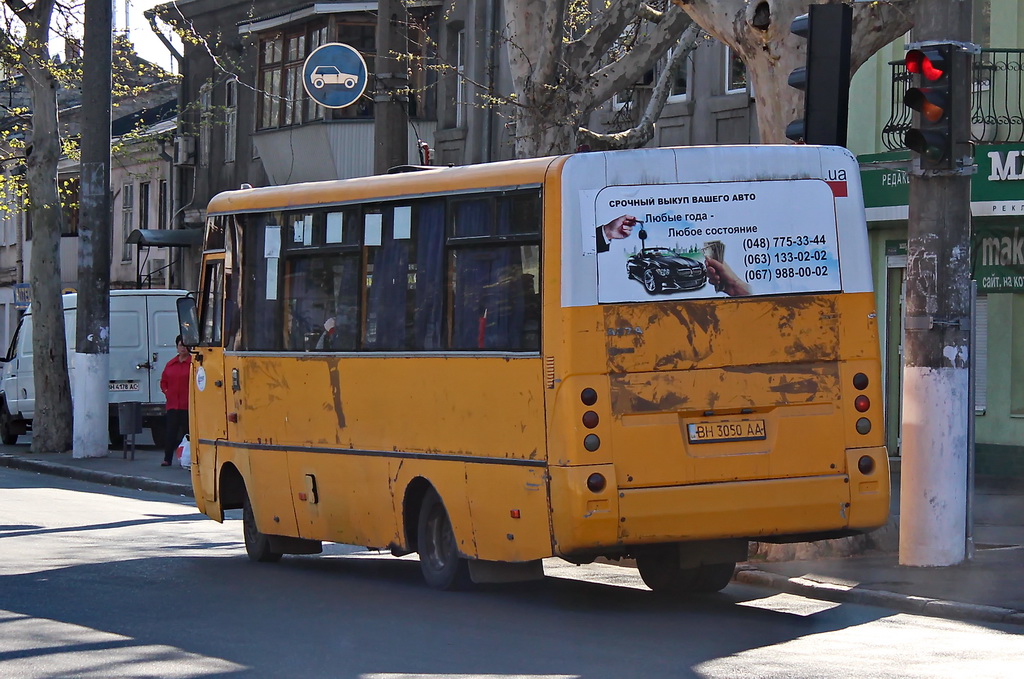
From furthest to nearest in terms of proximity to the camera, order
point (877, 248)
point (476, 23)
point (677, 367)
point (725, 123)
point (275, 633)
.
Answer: point (476, 23), point (725, 123), point (877, 248), point (677, 367), point (275, 633)

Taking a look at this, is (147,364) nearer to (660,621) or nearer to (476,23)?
(476,23)

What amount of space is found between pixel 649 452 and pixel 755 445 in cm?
66

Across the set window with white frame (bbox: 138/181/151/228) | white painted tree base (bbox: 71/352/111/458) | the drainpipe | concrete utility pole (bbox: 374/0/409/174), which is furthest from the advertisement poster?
window with white frame (bbox: 138/181/151/228)

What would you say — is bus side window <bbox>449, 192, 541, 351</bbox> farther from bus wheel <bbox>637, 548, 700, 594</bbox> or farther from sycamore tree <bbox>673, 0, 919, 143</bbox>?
sycamore tree <bbox>673, 0, 919, 143</bbox>

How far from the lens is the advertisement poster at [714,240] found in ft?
34.4

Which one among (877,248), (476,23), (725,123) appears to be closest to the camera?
(877,248)

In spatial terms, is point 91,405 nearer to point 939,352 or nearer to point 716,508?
point 939,352

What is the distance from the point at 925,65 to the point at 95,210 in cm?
1635

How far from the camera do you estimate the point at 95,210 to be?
2650 centimetres

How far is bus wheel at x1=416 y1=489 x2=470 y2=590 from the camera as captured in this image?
38.5 ft

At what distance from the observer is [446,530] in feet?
38.8

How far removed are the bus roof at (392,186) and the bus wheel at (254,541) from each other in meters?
2.24

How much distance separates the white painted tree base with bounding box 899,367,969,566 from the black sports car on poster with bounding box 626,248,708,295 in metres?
3.06

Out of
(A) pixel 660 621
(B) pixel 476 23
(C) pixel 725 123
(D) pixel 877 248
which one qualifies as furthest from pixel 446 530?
(B) pixel 476 23
